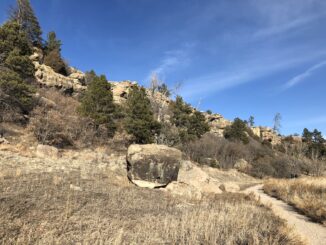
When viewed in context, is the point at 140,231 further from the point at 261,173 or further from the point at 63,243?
the point at 261,173

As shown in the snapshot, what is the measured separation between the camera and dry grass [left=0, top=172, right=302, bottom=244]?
203 inches

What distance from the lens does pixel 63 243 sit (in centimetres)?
478

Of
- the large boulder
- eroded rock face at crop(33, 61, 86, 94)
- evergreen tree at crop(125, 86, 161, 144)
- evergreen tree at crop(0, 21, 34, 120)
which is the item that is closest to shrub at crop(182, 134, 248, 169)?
evergreen tree at crop(125, 86, 161, 144)

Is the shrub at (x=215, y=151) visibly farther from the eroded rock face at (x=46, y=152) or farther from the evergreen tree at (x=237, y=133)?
the eroded rock face at (x=46, y=152)

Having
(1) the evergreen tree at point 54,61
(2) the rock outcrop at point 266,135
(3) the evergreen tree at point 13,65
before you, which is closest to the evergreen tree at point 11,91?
(3) the evergreen tree at point 13,65

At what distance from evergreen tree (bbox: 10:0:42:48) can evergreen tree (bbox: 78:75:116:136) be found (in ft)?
83.7

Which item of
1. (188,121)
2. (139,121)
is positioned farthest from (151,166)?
(188,121)

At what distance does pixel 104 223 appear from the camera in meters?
6.23

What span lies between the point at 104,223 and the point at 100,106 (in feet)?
65.5

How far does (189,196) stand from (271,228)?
6358 mm

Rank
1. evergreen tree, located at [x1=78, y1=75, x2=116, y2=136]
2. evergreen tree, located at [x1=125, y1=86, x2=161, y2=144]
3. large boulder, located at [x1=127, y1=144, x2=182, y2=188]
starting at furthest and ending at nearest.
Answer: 1. evergreen tree, located at [x1=125, y1=86, x2=161, y2=144]
2. evergreen tree, located at [x1=78, y1=75, x2=116, y2=136]
3. large boulder, located at [x1=127, y1=144, x2=182, y2=188]

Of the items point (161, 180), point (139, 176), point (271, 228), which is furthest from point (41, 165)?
point (271, 228)

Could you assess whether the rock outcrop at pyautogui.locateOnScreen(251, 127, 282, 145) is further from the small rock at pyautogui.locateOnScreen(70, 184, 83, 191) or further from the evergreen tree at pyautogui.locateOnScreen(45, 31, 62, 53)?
the small rock at pyautogui.locateOnScreen(70, 184, 83, 191)

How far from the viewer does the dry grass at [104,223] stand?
16.9 ft
